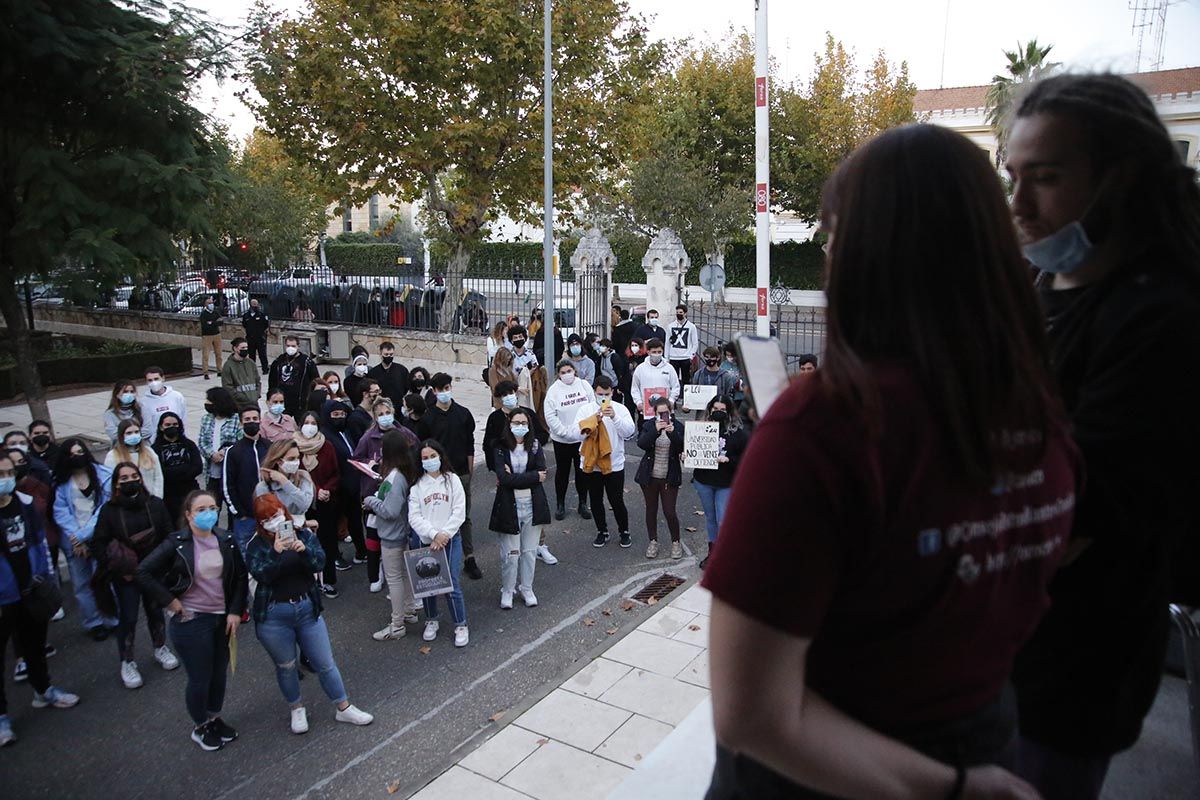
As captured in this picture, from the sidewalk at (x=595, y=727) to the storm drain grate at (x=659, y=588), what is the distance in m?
0.93

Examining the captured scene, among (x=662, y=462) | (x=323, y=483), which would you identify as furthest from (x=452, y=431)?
(x=662, y=462)

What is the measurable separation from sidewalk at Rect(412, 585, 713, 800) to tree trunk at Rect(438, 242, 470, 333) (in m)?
15.3

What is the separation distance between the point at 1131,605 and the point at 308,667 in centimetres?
656

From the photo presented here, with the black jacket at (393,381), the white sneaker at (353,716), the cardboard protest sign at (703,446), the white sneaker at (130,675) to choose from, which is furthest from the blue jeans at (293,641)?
the black jacket at (393,381)

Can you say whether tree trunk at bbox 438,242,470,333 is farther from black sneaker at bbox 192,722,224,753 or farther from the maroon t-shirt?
the maroon t-shirt

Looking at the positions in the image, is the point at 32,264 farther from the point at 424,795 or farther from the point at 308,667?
the point at 424,795

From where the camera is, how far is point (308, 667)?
6.86 meters

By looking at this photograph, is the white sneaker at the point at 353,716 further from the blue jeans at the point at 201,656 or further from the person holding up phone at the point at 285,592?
the blue jeans at the point at 201,656

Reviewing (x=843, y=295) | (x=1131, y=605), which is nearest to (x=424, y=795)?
A: (x=1131, y=605)

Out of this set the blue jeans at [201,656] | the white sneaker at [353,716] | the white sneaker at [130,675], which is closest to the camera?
the blue jeans at [201,656]

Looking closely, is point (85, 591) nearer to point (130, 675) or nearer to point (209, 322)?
point (130, 675)

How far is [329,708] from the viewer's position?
6.30 m

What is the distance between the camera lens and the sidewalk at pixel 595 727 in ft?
16.8

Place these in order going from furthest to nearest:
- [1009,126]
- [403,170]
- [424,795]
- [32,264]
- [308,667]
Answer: [403,170] → [32,264] → [308,667] → [424,795] → [1009,126]
